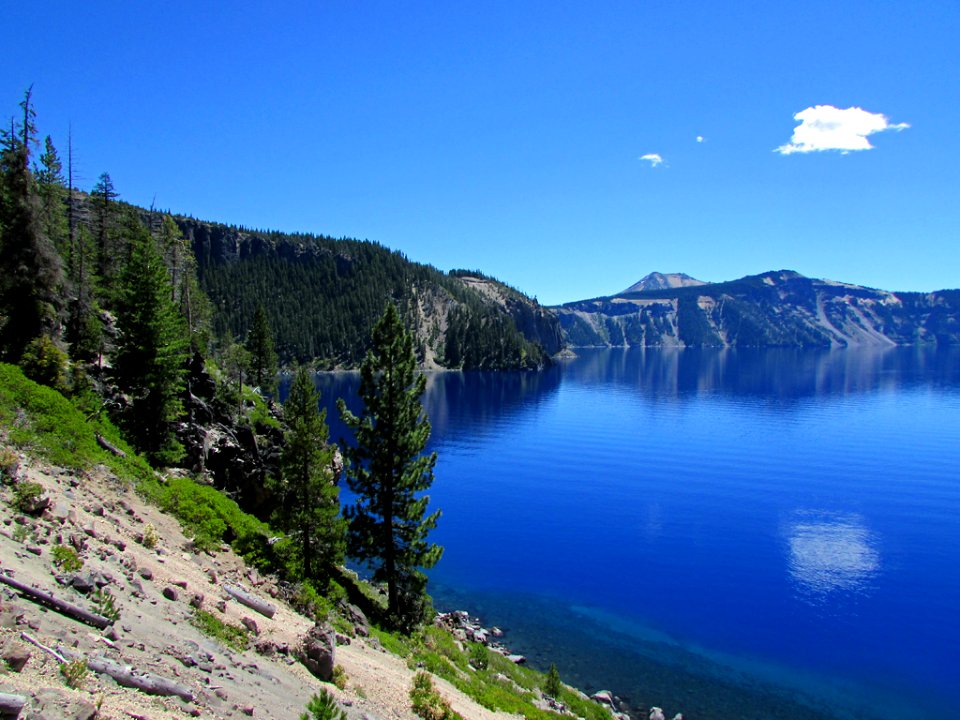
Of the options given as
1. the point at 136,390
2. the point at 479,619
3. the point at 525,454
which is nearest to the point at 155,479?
the point at 136,390

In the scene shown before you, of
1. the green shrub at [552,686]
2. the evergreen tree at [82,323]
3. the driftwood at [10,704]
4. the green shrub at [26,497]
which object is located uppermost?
the evergreen tree at [82,323]

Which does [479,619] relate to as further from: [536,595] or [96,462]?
[96,462]

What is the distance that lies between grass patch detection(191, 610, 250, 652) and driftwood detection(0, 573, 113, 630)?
343 centimetres

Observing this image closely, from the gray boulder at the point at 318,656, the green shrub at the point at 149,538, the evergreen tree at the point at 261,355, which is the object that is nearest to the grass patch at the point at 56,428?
the green shrub at the point at 149,538

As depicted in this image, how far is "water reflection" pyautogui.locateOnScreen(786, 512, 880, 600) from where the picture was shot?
44.8m

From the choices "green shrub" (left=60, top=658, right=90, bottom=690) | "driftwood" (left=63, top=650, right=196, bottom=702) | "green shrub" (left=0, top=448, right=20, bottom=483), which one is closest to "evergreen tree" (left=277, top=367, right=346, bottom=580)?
"green shrub" (left=0, top=448, right=20, bottom=483)

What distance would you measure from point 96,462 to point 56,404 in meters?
5.27

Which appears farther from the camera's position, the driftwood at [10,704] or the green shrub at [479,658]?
the green shrub at [479,658]

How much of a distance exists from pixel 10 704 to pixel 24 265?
119 ft

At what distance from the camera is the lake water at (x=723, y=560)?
33.5 meters

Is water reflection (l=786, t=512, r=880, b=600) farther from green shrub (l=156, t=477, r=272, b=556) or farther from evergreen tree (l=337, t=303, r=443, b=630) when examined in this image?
green shrub (l=156, t=477, r=272, b=556)

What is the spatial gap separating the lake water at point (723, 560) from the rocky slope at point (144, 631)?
1955 centimetres

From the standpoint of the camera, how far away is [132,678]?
34.3 feet

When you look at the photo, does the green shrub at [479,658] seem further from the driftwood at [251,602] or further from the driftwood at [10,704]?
the driftwood at [10,704]
